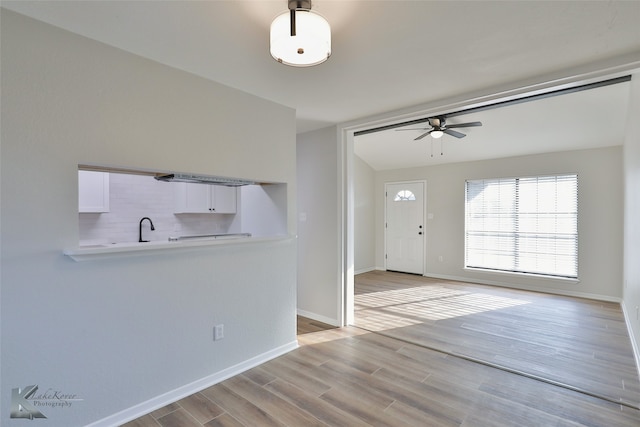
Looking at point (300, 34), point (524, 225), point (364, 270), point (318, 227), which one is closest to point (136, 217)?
Answer: point (318, 227)

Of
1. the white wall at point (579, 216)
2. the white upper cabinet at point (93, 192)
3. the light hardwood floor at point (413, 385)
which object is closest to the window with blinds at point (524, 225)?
the white wall at point (579, 216)

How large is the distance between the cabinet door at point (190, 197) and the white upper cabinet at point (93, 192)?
2.63ft

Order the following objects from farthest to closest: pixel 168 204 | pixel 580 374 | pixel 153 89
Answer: pixel 168 204
pixel 580 374
pixel 153 89

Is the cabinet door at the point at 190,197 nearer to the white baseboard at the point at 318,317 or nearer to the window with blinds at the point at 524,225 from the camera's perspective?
the white baseboard at the point at 318,317

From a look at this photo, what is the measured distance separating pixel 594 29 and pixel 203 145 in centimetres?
260

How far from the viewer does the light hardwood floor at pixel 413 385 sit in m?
2.07

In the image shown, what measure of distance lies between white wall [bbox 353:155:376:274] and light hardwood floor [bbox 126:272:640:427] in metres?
3.16

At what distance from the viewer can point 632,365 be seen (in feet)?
9.04

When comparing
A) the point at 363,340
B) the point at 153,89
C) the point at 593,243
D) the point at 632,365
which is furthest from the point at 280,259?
the point at 593,243

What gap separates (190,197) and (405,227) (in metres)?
4.74

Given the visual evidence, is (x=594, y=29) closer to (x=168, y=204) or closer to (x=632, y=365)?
(x=632, y=365)

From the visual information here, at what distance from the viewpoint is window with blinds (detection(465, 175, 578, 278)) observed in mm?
5215

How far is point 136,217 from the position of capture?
3.77 meters

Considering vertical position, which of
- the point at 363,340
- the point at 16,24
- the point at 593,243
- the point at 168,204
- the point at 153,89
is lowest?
the point at 363,340
